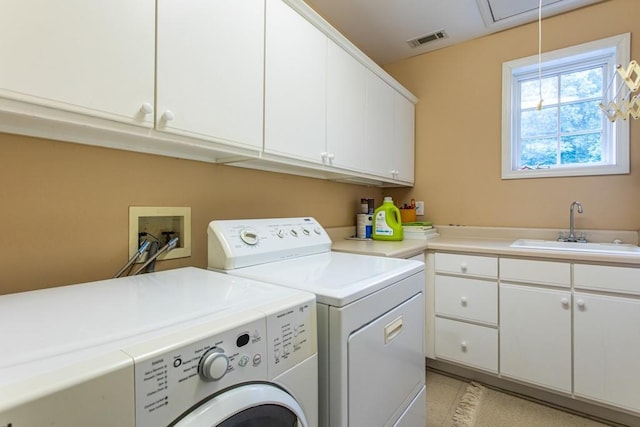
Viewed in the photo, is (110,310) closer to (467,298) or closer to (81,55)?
(81,55)

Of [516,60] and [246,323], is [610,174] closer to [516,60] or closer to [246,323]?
[516,60]

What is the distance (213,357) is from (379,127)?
1.98 meters

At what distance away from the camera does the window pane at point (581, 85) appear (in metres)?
2.20

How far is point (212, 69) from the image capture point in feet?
3.66

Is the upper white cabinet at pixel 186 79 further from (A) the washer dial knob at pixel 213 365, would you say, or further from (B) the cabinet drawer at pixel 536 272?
(B) the cabinet drawer at pixel 536 272

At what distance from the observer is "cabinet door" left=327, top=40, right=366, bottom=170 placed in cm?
173

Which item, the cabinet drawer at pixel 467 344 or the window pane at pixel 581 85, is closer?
the cabinet drawer at pixel 467 344

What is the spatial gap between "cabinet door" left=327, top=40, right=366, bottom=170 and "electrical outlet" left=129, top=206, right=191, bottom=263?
83 cm

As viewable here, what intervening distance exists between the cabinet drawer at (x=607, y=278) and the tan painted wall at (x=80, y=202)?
6.25ft

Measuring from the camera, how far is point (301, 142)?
1.52 meters

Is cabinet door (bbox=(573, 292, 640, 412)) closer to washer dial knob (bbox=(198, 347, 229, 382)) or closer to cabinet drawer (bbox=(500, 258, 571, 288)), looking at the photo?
cabinet drawer (bbox=(500, 258, 571, 288))

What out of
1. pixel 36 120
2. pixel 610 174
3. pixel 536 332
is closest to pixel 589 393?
pixel 536 332

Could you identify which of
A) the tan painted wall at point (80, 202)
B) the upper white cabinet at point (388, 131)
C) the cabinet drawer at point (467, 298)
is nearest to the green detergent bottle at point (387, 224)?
the upper white cabinet at point (388, 131)

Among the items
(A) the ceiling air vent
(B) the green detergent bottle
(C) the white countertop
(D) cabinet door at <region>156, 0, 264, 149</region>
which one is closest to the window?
(C) the white countertop
